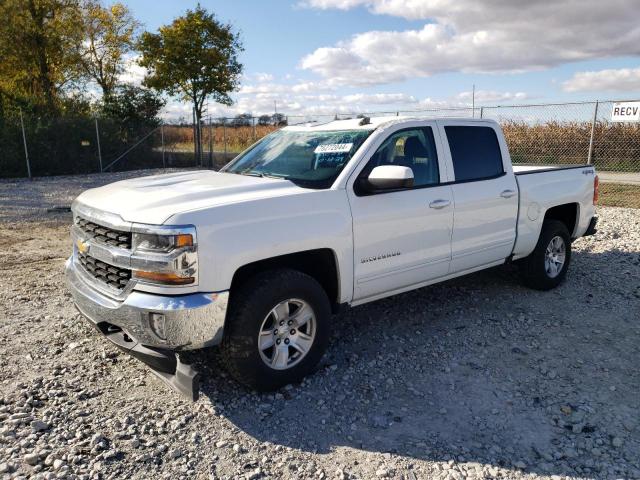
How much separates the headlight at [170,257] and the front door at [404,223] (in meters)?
1.29

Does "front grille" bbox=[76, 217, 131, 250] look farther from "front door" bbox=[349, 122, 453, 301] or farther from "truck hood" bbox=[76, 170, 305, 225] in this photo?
"front door" bbox=[349, 122, 453, 301]

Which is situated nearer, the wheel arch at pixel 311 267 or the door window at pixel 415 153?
the wheel arch at pixel 311 267

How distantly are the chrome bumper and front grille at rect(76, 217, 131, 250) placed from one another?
0.34 m

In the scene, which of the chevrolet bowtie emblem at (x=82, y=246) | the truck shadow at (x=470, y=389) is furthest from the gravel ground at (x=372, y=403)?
the chevrolet bowtie emblem at (x=82, y=246)

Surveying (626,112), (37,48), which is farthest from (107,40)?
(626,112)

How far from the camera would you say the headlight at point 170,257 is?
3.17 meters

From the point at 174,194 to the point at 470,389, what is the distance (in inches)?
99.9

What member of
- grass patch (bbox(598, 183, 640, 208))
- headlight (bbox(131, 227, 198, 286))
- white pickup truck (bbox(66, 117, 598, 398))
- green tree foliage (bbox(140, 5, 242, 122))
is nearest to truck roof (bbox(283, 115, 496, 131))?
white pickup truck (bbox(66, 117, 598, 398))

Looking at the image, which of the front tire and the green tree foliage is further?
the green tree foliage

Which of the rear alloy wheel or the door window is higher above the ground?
the door window

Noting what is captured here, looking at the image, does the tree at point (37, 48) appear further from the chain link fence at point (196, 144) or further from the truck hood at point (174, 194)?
the truck hood at point (174, 194)

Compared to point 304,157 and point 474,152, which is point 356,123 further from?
point 474,152

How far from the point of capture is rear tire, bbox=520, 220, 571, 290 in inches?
229

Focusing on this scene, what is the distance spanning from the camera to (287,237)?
11.7 ft
